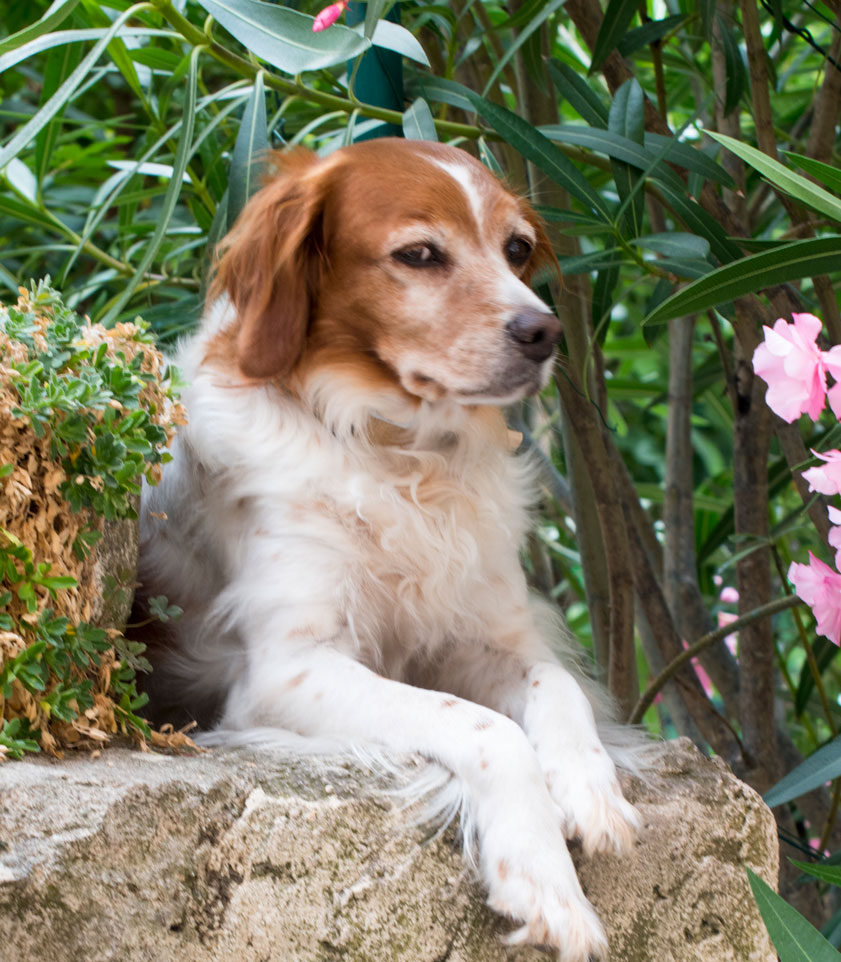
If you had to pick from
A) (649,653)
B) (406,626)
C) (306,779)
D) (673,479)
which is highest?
(306,779)

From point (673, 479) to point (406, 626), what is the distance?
120 cm

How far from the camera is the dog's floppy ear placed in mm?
1704

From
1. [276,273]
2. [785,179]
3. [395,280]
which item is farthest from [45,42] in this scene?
[785,179]

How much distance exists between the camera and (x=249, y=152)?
180 centimetres

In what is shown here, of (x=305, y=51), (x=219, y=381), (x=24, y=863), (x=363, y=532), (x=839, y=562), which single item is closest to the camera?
(x=24, y=863)

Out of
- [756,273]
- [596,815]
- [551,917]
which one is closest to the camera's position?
[551,917]

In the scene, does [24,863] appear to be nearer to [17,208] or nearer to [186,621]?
[186,621]

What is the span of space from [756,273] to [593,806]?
2.30 feet

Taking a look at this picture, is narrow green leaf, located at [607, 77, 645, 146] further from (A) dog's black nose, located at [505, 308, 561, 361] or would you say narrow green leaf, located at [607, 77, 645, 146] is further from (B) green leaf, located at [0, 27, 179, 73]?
(B) green leaf, located at [0, 27, 179, 73]

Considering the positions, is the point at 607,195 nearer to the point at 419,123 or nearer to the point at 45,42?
the point at 419,123

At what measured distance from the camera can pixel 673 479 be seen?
270 centimetres

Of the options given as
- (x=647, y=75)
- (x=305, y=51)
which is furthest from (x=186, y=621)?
(x=647, y=75)

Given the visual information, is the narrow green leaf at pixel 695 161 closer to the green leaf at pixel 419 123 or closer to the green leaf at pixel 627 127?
the green leaf at pixel 627 127

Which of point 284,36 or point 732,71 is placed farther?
Result: point 732,71
